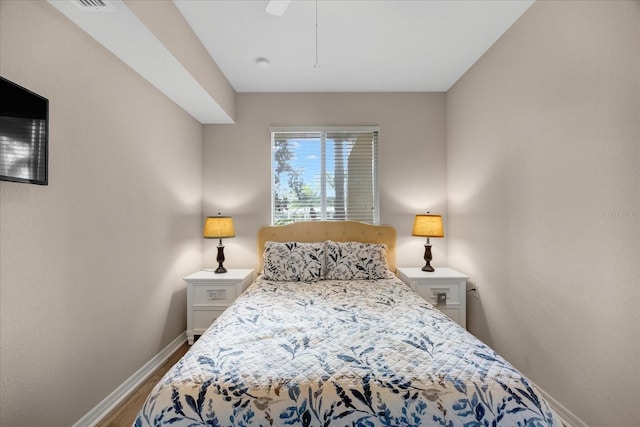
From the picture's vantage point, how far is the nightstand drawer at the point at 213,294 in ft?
9.12

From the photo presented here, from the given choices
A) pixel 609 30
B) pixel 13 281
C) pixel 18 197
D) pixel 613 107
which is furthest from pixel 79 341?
pixel 609 30

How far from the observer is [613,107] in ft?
4.73

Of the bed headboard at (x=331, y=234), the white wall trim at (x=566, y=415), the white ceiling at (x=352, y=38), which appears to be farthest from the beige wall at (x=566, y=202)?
the bed headboard at (x=331, y=234)

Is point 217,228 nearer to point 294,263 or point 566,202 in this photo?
point 294,263

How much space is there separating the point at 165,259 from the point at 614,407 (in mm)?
3168

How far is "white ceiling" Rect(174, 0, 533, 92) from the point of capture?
6.50 ft

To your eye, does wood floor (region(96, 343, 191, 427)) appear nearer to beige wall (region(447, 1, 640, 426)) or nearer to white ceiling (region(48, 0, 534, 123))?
white ceiling (region(48, 0, 534, 123))

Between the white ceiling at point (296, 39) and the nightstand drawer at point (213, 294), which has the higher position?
the white ceiling at point (296, 39)

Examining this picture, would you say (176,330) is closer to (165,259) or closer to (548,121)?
(165,259)

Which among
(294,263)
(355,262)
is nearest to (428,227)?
(355,262)

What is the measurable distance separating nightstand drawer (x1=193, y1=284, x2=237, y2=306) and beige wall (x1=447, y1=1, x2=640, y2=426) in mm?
2412

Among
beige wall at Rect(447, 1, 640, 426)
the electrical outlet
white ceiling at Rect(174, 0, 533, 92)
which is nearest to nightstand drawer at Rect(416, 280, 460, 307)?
the electrical outlet

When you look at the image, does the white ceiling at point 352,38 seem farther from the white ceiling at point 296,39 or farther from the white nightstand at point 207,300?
the white nightstand at point 207,300

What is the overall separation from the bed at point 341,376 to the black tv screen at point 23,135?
1.09 metres
